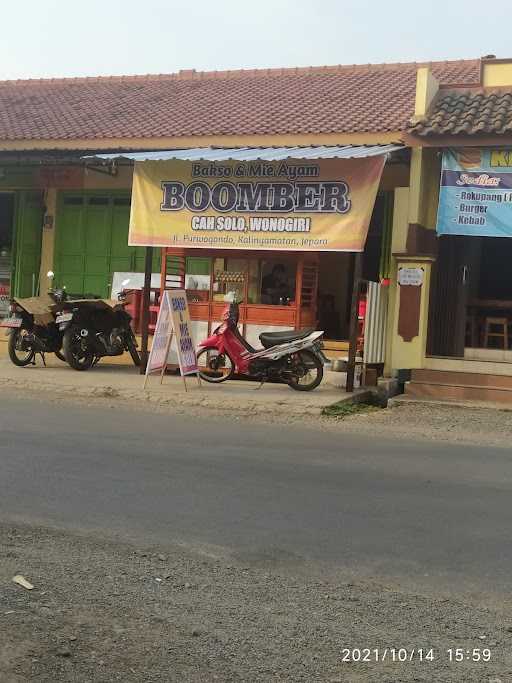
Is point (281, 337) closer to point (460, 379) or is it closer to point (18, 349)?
point (460, 379)

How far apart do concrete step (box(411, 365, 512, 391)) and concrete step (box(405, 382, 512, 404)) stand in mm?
67

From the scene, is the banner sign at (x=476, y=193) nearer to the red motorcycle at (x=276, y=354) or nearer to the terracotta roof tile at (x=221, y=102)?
the terracotta roof tile at (x=221, y=102)

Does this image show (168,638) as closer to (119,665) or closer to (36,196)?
(119,665)

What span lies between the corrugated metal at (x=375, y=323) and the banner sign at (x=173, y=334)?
2.74m

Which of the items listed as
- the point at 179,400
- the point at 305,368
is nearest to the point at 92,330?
the point at 179,400

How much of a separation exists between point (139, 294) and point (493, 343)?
22.3 ft

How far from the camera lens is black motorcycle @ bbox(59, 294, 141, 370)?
13.4 m

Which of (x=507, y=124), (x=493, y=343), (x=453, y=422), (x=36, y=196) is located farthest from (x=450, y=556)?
(x=36, y=196)

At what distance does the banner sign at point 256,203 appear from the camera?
12047mm

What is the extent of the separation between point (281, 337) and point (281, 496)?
6066 millimetres

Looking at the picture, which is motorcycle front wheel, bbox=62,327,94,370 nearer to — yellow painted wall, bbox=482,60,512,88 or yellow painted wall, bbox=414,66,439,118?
yellow painted wall, bbox=414,66,439,118

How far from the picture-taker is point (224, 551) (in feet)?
15.6

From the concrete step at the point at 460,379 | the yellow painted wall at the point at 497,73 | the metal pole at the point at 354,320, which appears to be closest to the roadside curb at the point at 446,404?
the concrete step at the point at 460,379

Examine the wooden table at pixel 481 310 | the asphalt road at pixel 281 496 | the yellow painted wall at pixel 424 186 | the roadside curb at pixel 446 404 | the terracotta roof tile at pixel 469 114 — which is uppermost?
the terracotta roof tile at pixel 469 114
